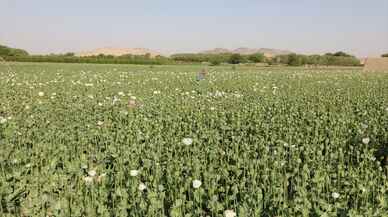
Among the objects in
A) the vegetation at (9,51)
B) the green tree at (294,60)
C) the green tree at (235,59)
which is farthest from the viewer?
the green tree at (235,59)

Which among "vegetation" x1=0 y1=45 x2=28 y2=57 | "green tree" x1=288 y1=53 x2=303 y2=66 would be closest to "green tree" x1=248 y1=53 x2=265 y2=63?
"green tree" x1=288 y1=53 x2=303 y2=66

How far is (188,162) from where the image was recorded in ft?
19.2

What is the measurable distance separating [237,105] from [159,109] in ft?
6.88

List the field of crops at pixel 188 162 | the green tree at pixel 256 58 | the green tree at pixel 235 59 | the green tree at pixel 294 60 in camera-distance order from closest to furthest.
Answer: the field of crops at pixel 188 162 → the green tree at pixel 294 60 → the green tree at pixel 256 58 → the green tree at pixel 235 59

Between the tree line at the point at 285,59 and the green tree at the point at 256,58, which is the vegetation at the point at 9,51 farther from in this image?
the green tree at the point at 256,58

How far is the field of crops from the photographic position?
4641 millimetres

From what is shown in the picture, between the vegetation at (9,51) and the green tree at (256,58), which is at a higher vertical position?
the vegetation at (9,51)

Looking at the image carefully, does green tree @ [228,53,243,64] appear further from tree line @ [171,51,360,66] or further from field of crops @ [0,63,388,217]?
field of crops @ [0,63,388,217]

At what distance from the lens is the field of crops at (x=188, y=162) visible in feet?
15.2

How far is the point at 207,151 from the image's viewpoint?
21.5 ft

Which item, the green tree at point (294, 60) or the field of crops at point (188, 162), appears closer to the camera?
the field of crops at point (188, 162)

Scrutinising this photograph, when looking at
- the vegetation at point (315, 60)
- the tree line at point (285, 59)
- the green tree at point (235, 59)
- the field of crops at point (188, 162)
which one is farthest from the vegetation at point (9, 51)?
the field of crops at point (188, 162)

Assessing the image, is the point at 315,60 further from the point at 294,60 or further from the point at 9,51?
the point at 9,51

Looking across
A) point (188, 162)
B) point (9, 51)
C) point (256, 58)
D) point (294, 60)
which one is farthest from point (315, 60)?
point (188, 162)
